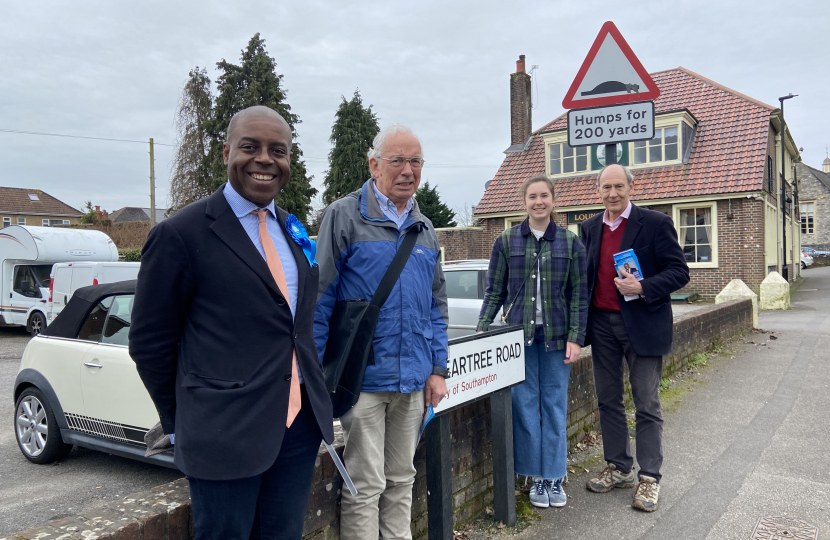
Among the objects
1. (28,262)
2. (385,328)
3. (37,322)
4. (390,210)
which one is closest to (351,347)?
(385,328)

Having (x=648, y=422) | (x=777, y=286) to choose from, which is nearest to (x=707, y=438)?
(x=648, y=422)

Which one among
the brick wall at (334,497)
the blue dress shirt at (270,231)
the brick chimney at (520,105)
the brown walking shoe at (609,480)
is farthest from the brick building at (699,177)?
the blue dress shirt at (270,231)

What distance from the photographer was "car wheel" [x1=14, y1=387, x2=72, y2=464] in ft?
16.9

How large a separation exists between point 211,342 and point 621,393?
10.6 feet

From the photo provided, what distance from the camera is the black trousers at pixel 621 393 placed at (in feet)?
13.1

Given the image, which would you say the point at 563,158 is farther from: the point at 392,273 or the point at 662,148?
the point at 392,273

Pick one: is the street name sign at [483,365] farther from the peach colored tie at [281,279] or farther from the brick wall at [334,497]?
the peach colored tie at [281,279]

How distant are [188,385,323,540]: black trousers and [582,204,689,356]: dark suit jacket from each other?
2.62m

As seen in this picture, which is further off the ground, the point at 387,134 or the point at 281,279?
the point at 387,134

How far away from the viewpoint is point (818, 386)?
7191 mm

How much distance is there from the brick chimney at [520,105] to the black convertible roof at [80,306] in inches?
889

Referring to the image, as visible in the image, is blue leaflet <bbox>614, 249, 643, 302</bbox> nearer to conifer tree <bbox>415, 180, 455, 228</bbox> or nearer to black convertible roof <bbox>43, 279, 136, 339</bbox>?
black convertible roof <bbox>43, 279, 136, 339</bbox>

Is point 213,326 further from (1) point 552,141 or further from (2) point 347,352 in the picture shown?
(1) point 552,141

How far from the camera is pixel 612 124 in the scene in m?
4.55
